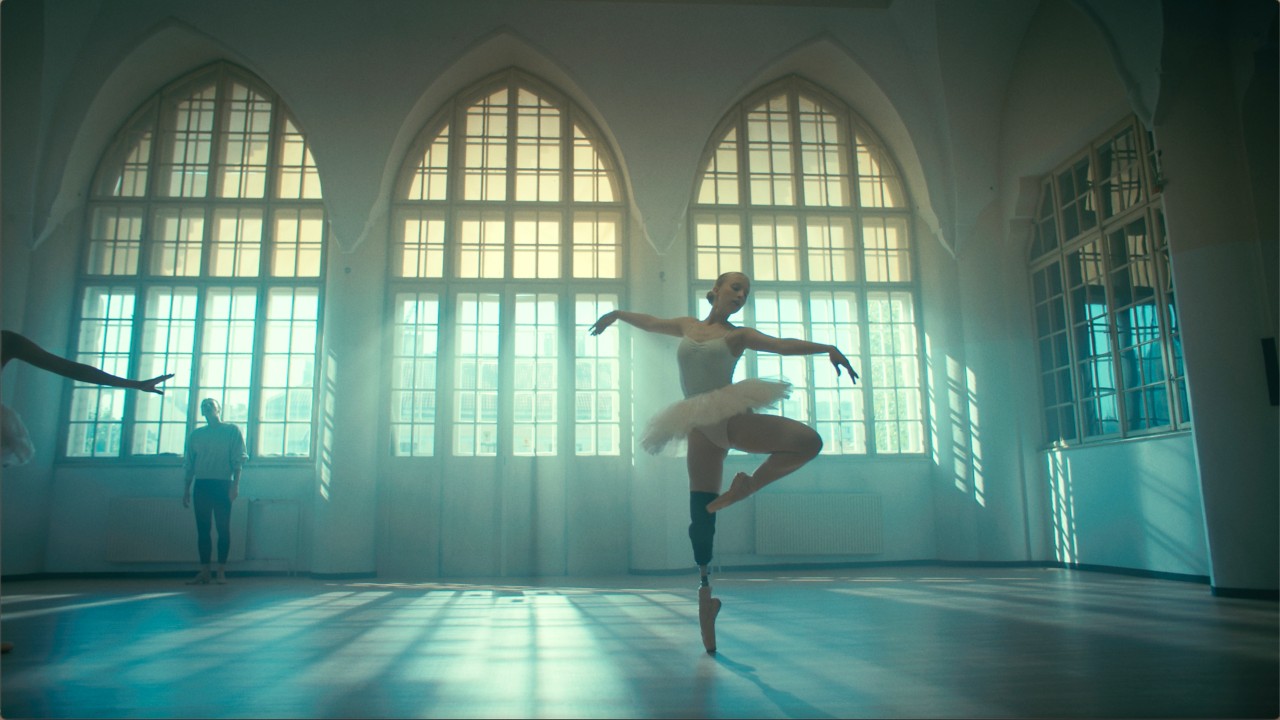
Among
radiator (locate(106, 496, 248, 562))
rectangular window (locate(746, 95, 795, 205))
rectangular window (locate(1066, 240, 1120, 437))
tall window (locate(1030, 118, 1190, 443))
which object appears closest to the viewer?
tall window (locate(1030, 118, 1190, 443))

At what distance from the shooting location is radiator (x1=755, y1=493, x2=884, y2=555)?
8133 mm

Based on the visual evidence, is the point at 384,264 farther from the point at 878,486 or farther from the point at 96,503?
the point at 878,486

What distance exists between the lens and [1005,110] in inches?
333

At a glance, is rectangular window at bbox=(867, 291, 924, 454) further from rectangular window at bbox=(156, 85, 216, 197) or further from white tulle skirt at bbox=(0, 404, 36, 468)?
white tulle skirt at bbox=(0, 404, 36, 468)

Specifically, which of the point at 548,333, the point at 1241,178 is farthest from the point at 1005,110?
the point at 548,333

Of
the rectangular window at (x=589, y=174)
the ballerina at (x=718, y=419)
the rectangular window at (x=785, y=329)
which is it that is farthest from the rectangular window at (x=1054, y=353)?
the ballerina at (x=718, y=419)

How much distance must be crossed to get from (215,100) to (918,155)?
7222 mm

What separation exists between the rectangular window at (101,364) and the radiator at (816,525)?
6.24 m

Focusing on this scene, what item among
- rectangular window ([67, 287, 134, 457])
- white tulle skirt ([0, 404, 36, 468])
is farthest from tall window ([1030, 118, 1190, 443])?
rectangular window ([67, 287, 134, 457])

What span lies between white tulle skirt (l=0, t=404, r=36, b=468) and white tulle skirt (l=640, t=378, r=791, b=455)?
2532mm

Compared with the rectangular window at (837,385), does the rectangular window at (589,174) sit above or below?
above

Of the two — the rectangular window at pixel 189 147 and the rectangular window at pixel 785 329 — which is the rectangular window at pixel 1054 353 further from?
the rectangular window at pixel 189 147

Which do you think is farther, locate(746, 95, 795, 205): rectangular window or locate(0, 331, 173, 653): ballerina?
locate(746, 95, 795, 205): rectangular window

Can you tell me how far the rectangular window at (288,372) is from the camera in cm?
814
